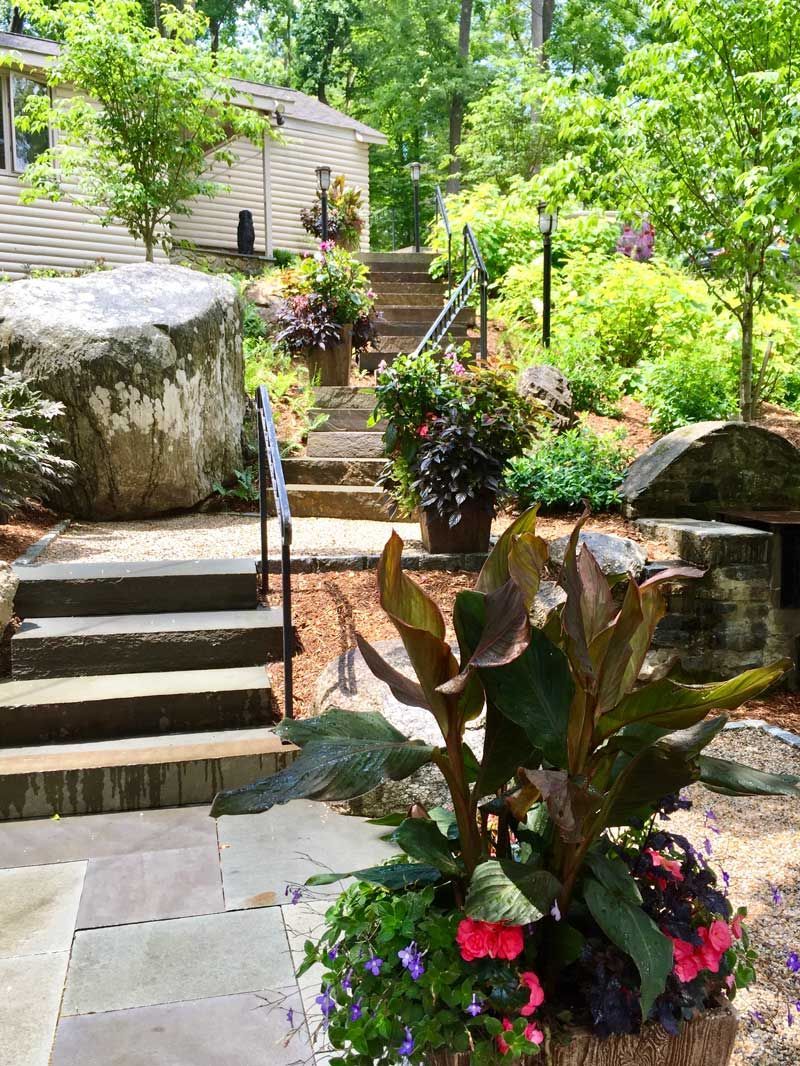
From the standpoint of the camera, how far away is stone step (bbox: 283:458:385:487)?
6.86m

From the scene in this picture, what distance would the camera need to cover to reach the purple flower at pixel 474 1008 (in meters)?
1.29

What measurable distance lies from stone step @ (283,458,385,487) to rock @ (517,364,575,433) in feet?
5.41

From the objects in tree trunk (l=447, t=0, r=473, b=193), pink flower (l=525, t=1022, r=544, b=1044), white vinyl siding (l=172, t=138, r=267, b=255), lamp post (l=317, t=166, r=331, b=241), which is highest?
tree trunk (l=447, t=0, r=473, b=193)

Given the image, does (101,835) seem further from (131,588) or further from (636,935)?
(636,935)

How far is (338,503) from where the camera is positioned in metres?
6.55

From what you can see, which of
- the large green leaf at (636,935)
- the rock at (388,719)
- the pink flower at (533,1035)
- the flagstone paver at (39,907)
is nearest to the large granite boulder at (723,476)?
the rock at (388,719)

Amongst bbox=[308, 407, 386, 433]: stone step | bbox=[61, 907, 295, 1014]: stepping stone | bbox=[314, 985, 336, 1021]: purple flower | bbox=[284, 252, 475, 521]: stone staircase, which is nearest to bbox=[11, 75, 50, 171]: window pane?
bbox=[284, 252, 475, 521]: stone staircase

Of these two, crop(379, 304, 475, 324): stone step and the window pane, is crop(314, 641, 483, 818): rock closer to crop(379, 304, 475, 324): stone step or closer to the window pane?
crop(379, 304, 475, 324): stone step

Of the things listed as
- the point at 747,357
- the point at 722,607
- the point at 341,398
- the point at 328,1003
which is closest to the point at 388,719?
the point at 328,1003

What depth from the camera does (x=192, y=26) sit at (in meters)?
10.8

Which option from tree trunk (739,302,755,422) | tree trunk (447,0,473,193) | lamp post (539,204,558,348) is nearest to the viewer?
tree trunk (739,302,755,422)

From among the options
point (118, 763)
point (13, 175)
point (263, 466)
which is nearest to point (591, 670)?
point (118, 763)

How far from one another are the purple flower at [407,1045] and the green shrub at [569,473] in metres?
4.86

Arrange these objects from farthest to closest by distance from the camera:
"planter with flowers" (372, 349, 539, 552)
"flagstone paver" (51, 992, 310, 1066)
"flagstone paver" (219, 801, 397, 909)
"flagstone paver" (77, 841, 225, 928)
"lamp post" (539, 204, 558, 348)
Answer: "lamp post" (539, 204, 558, 348) → "planter with flowers" (372, 349, 539, 552) → "flagstone paver" (219, 801, 397, 909) → "flagstone paver" (77, 841, 225, 928) → "flagstone paver" (51, 992, 310, 1066)
